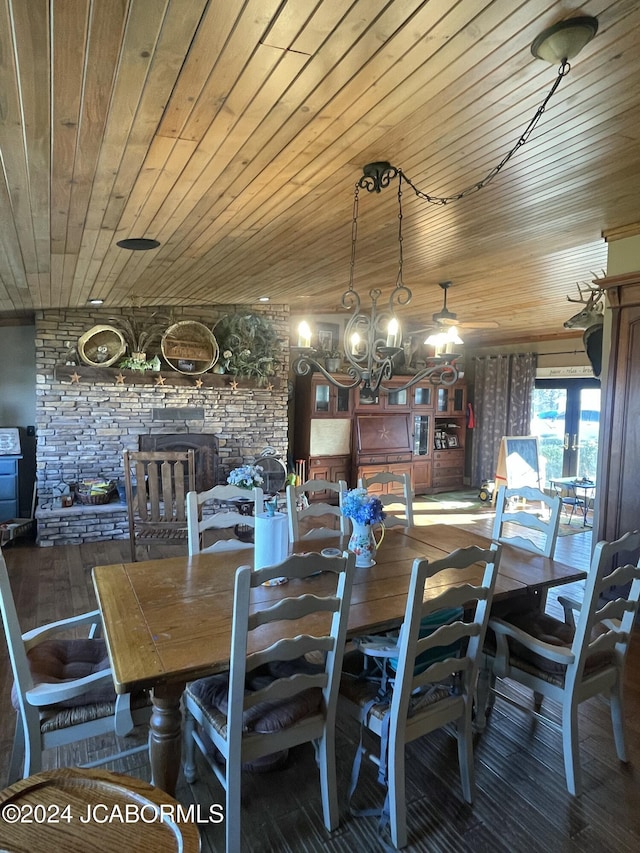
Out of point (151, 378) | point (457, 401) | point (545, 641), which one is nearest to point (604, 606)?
point (545, 641)

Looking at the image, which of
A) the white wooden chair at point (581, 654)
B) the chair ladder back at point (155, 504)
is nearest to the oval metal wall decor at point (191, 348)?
the chair ladder back at point (155, 504)

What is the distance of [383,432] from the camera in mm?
7672

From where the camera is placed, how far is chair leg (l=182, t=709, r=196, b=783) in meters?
2.01

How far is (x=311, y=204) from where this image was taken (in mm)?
2641

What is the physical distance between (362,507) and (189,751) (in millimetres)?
1158

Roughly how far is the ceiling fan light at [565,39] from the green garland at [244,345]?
195 inches

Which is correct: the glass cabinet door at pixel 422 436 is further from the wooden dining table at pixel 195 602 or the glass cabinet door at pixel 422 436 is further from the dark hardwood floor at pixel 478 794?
the dark hardwood floor at pixel 478 794

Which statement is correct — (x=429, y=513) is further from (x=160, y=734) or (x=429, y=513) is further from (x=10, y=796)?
(x=10, y=796)

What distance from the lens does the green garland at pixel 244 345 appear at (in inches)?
243

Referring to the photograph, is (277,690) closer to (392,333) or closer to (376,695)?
(376,695)

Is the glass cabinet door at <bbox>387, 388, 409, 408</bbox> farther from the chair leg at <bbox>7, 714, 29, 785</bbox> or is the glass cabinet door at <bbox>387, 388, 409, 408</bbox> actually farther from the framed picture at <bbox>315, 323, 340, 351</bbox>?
the chair leg at <bbox>7, 714, 29, 785</bbox>

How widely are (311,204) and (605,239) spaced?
7.09 ft

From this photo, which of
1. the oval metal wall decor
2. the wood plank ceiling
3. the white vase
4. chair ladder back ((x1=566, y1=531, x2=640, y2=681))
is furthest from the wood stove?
chair ladder back ((x1=566, y1=531, x2=640, y2=681))

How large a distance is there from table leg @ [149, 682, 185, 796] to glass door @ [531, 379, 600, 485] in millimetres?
6851
